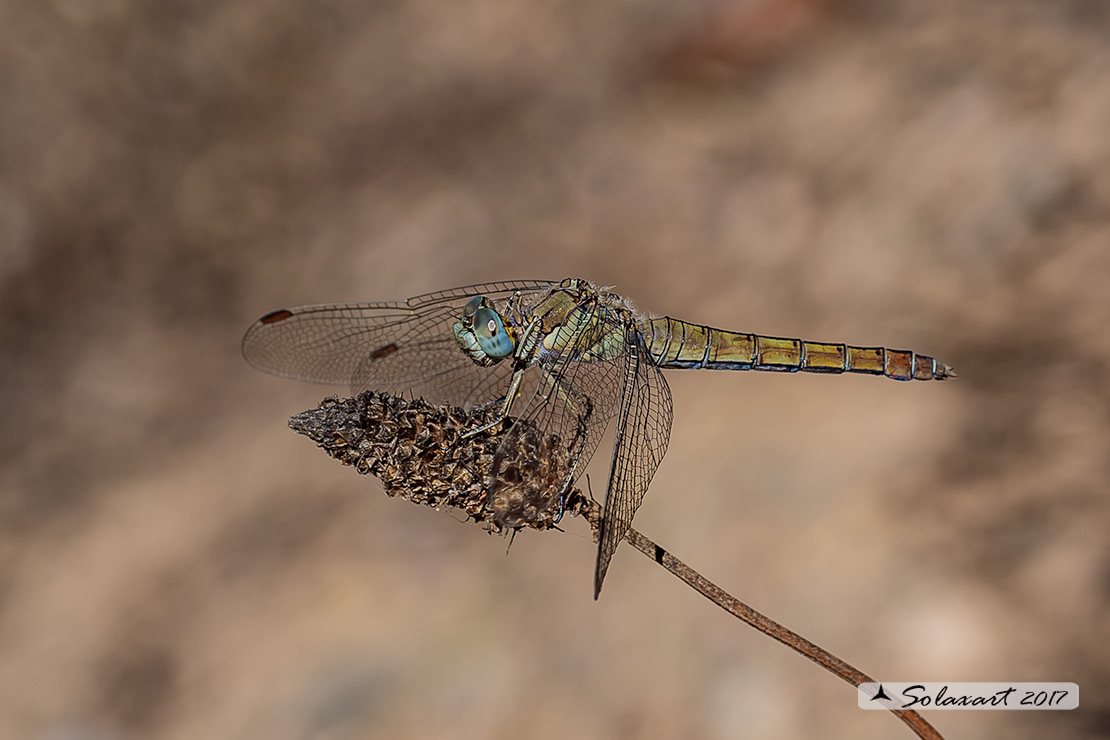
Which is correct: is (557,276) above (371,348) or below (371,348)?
above

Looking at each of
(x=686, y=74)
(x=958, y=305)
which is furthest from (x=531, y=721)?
(x=686, y=74)

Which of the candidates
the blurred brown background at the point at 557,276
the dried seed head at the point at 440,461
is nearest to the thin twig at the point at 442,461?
the dried seed head at the point at 440,461

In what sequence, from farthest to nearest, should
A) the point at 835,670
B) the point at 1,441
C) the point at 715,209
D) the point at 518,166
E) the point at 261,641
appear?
1. the point at 518,166
2. the point at 715,209
3. the point at 1,441
4. the point at 261,641
5. the point at 835,670

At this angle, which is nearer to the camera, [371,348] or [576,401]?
[576,401]

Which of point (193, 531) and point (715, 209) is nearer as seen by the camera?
point (193, 531)

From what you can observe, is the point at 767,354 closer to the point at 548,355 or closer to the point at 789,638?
the point at 548,355

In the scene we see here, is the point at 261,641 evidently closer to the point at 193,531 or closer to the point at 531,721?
the point at 193,531

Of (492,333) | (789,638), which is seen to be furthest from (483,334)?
(789,638)
